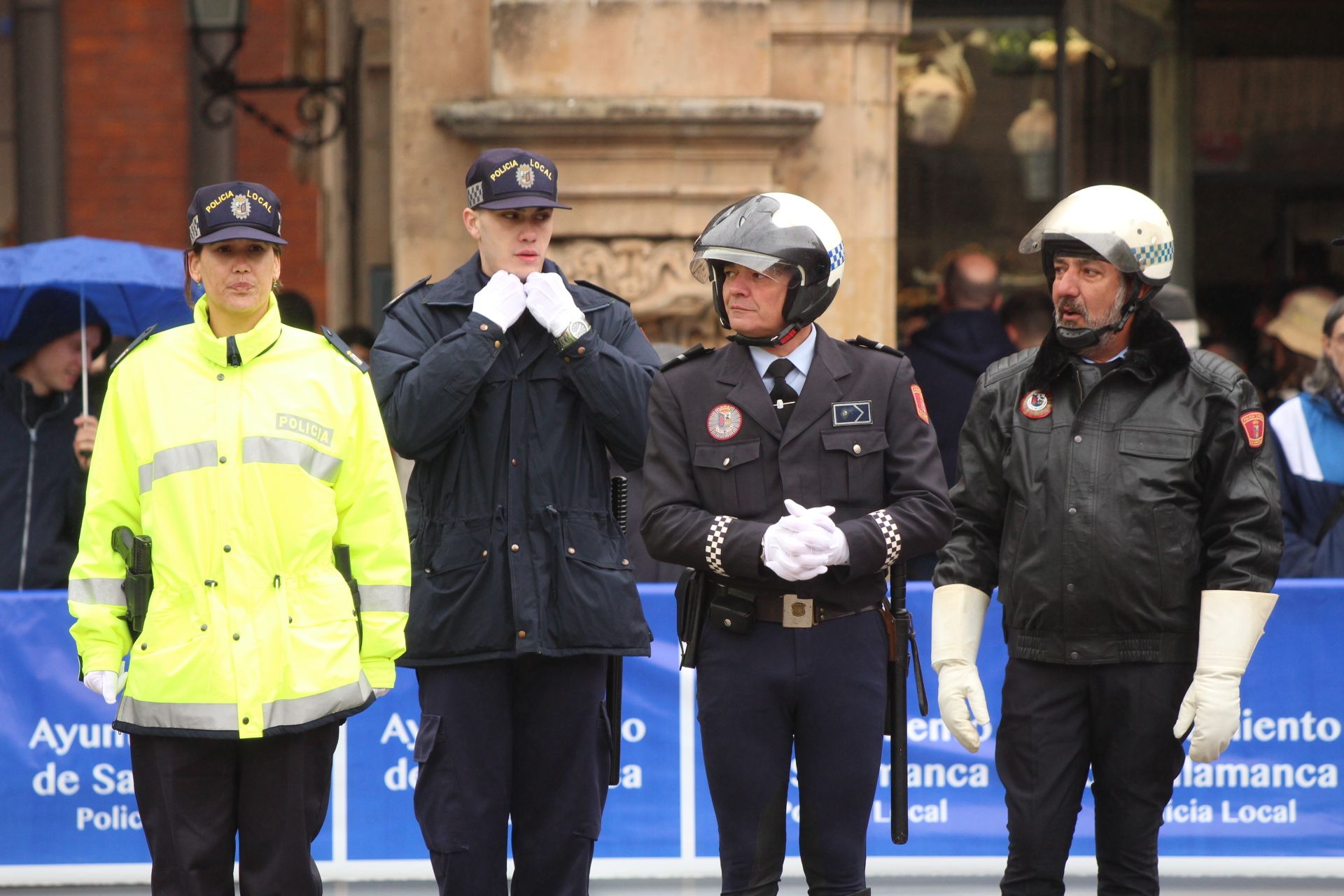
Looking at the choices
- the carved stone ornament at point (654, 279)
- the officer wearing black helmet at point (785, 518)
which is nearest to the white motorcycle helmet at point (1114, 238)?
the officer wearing black helmet at point (785, 518)

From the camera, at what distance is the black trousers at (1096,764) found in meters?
4.85

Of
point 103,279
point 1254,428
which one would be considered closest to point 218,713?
point 1254,428

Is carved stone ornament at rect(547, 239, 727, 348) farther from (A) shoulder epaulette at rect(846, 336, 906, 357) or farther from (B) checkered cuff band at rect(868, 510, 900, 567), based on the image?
(B) checkered cuff band at rect(868, 510, 900, 567)

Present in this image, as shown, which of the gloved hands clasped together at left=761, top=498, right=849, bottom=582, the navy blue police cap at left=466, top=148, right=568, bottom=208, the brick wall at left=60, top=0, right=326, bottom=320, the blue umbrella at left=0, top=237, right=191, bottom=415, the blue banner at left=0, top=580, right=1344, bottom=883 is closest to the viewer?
the gloved hands clasped together at left=761, top=498, right=849, bottom=582

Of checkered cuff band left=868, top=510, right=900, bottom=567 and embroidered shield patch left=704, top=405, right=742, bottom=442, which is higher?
embroidered shield patch left=704, top=405, right=742, bottom=442

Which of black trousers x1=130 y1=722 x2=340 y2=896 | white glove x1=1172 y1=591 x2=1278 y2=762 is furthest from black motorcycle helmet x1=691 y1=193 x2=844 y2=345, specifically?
black trousers x1=130 y1=722 x2=340 y2=896

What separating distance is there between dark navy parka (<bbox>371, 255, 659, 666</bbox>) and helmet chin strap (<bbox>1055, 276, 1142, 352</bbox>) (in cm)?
106

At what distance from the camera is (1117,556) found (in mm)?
4836

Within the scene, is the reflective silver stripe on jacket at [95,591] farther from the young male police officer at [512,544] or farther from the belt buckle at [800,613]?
the belt buckle at [800,613]

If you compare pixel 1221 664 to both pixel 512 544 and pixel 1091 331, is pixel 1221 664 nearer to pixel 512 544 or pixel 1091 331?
pixel 1091 331

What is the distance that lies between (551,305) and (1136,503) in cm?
152

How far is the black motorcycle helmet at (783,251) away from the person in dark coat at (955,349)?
10.4ft

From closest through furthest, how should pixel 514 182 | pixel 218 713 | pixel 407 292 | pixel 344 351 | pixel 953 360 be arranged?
1. pixel 218 713
2. pixel 344 351
3. pixel 514 182
4. pixel 407 292
5. pixel 953 360

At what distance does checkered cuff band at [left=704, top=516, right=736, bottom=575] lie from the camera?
4621 millimetres
